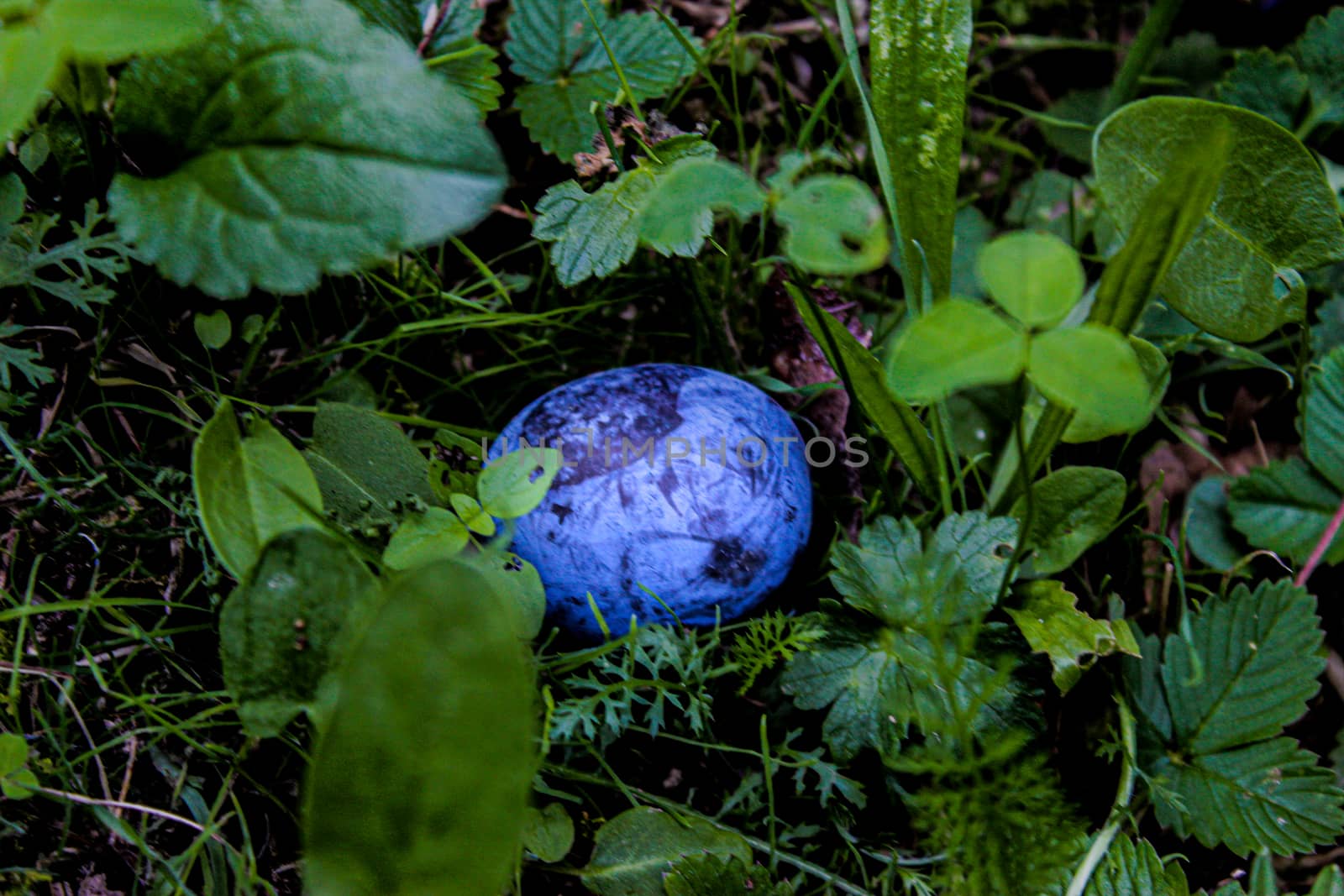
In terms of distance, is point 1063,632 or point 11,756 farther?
point 1063,632

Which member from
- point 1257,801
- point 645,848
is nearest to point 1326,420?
point 1257,801

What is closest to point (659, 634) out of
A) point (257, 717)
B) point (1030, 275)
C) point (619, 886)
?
point (619, 886)

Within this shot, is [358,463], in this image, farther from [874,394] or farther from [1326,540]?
[1326,540]

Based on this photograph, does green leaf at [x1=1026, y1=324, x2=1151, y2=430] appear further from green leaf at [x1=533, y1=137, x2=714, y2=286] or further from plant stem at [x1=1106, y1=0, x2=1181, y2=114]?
plant stem at [x1=1106, y1=0, x2=1181, y2=114]

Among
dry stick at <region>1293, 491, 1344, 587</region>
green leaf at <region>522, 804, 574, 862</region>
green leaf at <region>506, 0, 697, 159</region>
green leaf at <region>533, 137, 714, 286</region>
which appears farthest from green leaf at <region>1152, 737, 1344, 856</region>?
green leaf at <region>506, 0, 697, 159</region>

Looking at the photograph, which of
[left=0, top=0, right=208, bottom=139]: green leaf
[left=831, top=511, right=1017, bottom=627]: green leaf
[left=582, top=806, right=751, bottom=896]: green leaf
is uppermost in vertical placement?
[left=0, top=0, right=208, bottom=139]: green leaf
